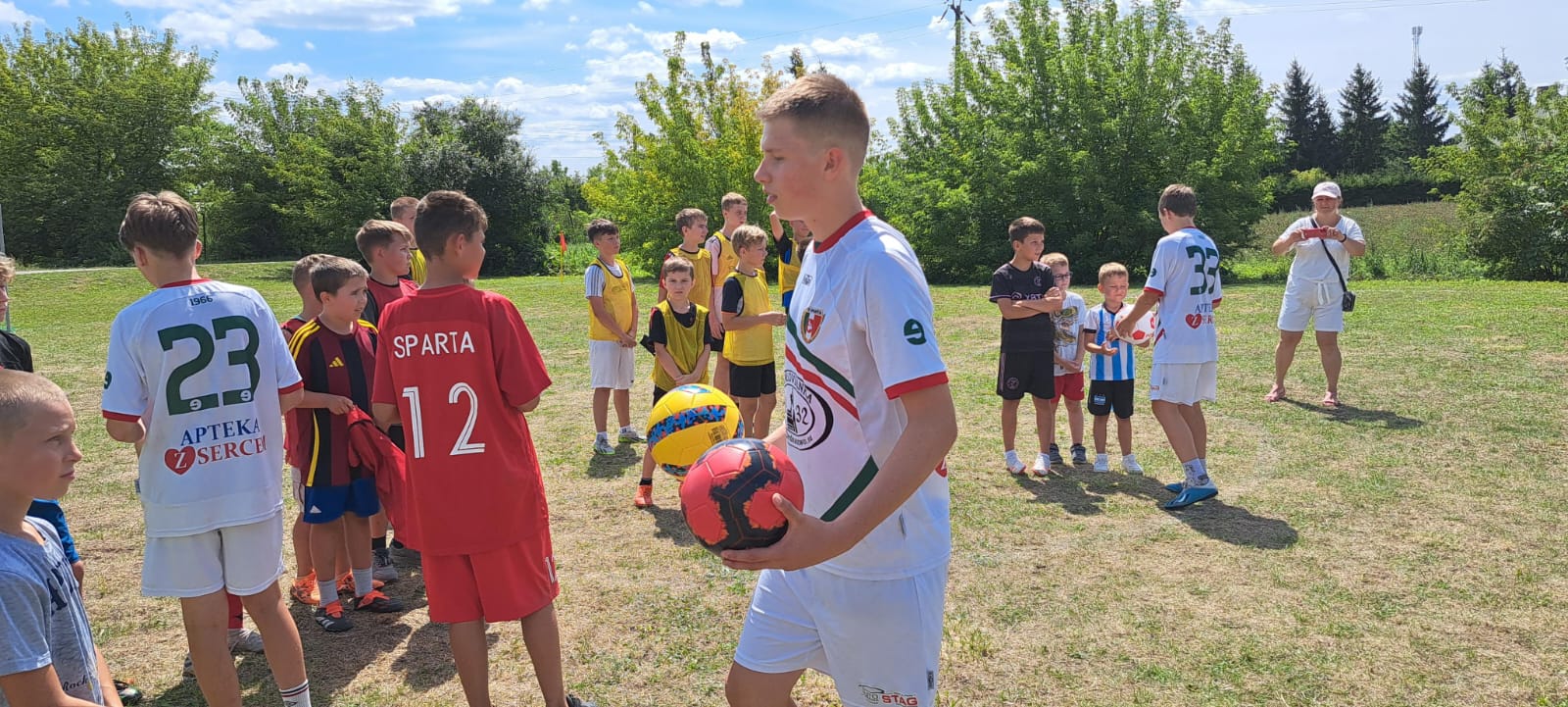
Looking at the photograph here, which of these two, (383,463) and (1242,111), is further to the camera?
(1242,111)

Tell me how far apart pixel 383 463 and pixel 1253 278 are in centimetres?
2663

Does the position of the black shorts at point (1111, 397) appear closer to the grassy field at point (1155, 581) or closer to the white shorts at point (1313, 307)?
the grassy field at point (1155, 581)

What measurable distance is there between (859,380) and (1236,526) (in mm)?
5366

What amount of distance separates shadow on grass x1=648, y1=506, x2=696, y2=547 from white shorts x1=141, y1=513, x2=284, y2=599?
3.06 meters

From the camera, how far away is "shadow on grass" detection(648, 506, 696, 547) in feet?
22.1

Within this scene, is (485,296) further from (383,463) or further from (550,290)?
(550,290)

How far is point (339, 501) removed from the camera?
5.29m

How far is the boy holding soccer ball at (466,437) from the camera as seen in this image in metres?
3.86

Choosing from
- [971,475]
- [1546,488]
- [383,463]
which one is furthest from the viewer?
[971,475]

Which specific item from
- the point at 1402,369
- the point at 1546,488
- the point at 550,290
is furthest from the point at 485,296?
the point at 550,290

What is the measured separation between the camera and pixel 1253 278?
86.5 ft

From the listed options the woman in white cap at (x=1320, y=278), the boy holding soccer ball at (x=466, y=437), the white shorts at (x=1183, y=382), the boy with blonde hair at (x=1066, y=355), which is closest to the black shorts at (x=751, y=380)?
the boy with blonde hair at (x=1066, y=355)

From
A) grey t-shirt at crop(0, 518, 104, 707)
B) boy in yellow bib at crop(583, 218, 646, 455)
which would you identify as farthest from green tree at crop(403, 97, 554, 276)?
grey t-shirt at crop(0, 518, 104, 707)

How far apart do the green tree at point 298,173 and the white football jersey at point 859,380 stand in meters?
40.4
